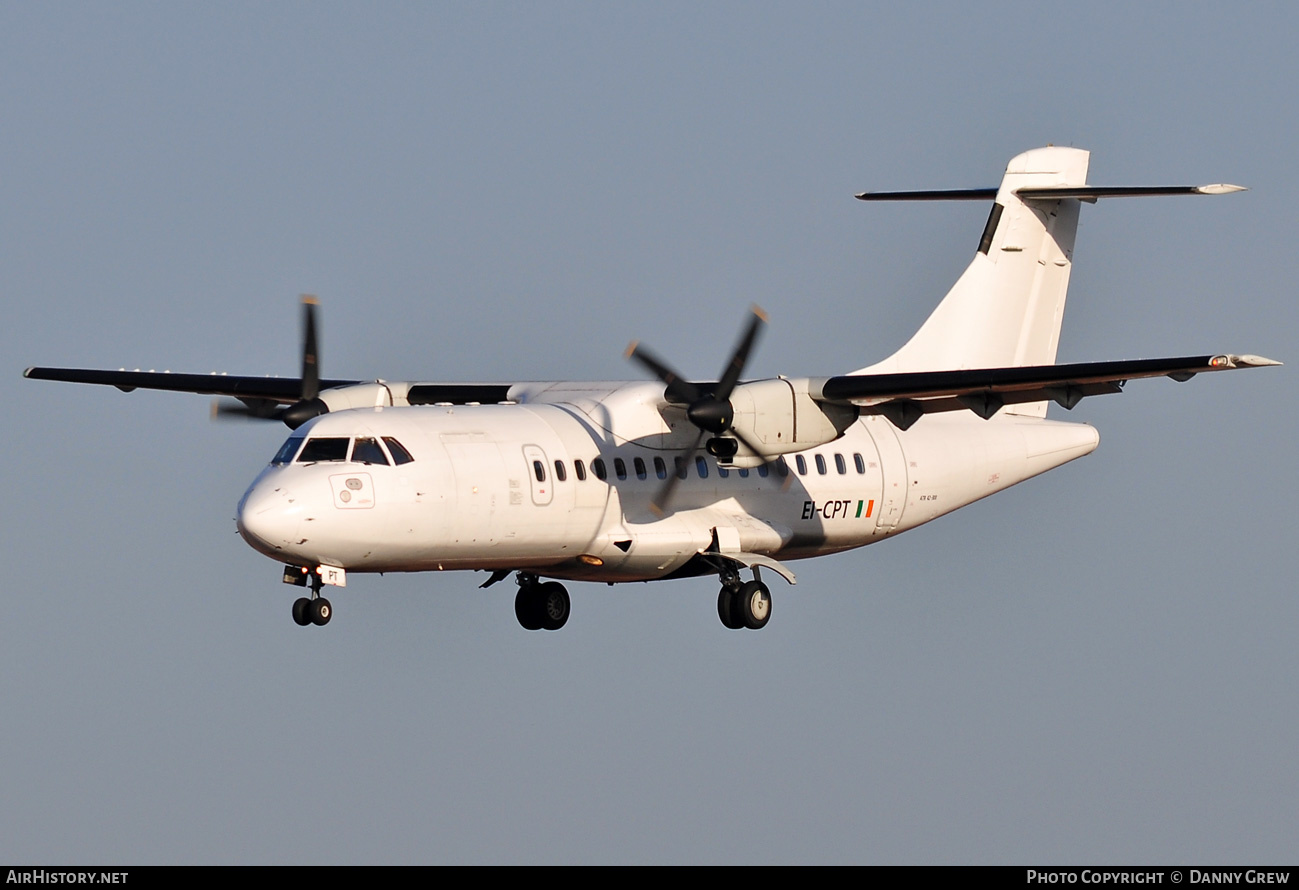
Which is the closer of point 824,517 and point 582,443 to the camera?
point 582,443

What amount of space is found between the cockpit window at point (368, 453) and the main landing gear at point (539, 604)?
15.4 ft

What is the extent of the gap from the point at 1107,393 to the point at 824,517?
15.4ft

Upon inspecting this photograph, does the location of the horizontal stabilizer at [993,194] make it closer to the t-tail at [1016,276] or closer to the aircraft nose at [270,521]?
the t-tail at [1016,276]

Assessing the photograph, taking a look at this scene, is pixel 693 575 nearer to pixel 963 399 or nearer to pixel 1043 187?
pixel 963 399

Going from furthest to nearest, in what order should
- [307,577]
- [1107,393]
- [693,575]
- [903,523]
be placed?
[903,523] → [693,575] → [1107,393] → [307,577]

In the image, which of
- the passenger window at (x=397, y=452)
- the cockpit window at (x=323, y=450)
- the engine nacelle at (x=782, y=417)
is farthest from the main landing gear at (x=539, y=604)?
the cockpit window at (x=323, y=450)

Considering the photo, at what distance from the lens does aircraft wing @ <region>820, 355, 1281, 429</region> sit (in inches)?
886

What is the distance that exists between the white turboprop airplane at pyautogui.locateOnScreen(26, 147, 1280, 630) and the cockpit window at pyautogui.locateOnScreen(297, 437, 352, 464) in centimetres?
2

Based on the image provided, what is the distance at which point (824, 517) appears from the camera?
2731 centimetres

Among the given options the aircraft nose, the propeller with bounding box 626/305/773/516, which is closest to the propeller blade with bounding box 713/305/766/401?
the propeller with bounding box 626/305/773/516

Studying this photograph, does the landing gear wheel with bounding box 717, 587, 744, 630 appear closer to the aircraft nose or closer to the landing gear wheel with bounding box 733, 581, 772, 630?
the landing gear wheel with bounding box 733, 581, 772, 630

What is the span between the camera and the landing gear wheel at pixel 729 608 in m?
26.4

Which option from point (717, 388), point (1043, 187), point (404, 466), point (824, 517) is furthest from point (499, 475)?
point (1043, 187)

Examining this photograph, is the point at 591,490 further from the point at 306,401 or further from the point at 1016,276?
the point at 1016,276
